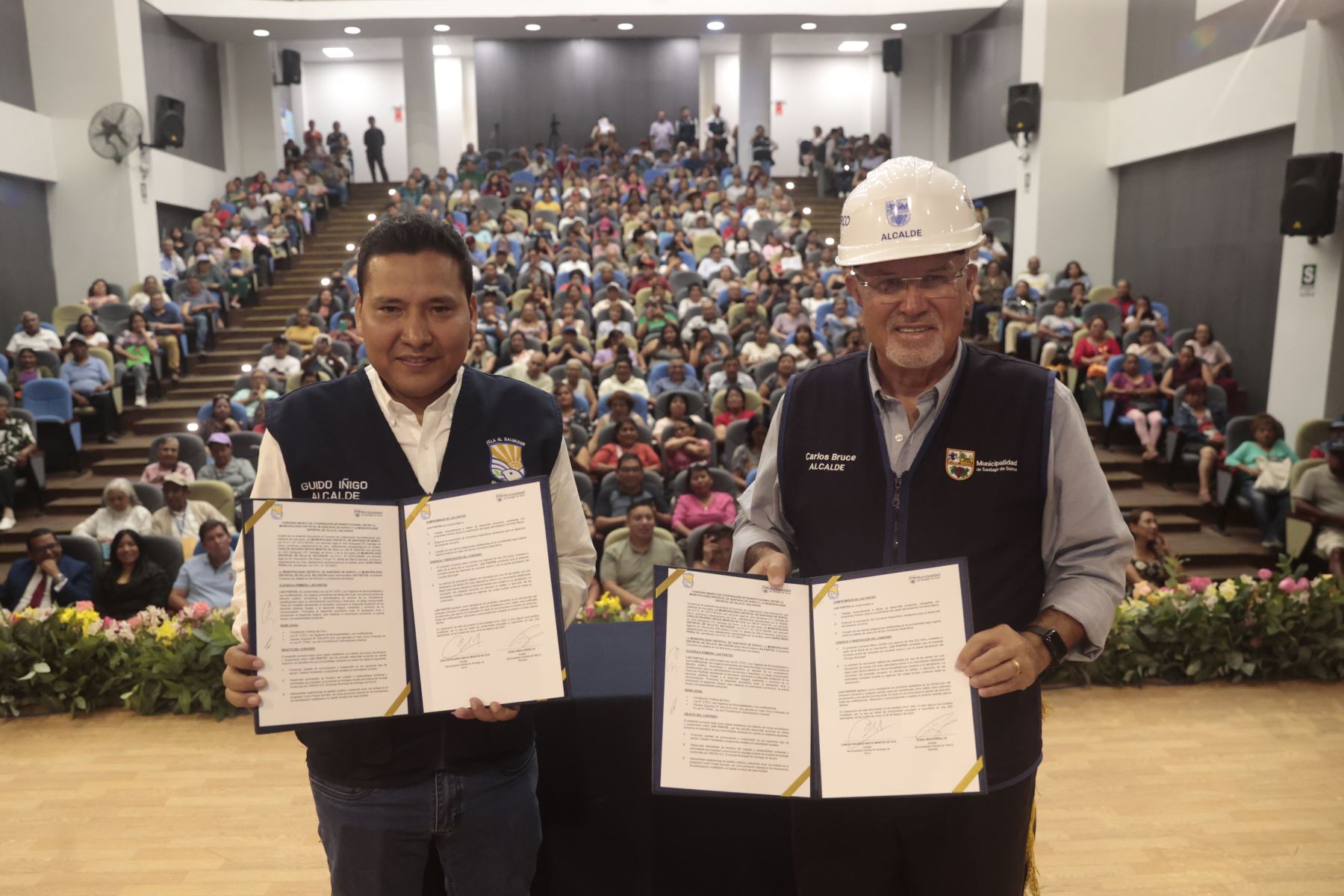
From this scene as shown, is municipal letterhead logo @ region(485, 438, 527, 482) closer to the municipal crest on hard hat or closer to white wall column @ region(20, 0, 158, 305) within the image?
the municipal crest on hard hat

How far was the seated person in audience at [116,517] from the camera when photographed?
6.25m

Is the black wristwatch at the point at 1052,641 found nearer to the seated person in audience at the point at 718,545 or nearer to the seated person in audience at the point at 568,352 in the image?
the seated person in audience at the point at 718,545

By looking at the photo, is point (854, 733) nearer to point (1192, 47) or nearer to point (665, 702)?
point (665, 702)

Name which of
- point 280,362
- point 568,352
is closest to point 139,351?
point 280,362

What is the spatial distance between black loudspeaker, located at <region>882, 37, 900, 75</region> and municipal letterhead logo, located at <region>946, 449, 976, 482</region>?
17145 mm

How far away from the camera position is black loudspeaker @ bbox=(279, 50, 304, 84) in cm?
1756

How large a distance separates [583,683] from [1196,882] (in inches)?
77.8

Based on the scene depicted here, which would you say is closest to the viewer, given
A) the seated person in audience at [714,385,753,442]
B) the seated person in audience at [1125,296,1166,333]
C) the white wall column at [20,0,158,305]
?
the seated person in audience at [714,385,753,442]

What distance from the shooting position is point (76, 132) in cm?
1198

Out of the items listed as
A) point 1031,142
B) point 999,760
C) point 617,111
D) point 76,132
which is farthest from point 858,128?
point 999,760

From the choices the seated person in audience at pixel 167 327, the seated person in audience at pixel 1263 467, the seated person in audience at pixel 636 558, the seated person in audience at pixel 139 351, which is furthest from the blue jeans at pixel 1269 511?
the seated person in audience at pixel 167 327

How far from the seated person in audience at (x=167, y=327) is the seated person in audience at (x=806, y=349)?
6.52 m

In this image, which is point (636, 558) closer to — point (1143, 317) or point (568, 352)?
point (568, 352)
